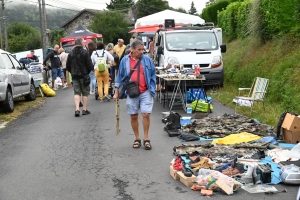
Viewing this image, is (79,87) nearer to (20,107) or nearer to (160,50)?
(20,107)

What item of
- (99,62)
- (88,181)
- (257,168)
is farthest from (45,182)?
(99,62)

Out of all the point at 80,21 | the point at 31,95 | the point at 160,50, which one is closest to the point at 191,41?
the point at 160,50

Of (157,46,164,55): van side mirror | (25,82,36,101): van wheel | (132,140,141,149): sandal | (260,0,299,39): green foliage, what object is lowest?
(25,82,36,101): van wheel

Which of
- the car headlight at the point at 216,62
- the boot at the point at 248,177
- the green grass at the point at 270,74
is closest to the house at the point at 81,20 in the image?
the green grass at the point at 270,74

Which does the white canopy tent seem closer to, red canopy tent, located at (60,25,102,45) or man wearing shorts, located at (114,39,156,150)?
red canopy tent, located at (60,25,102,45)

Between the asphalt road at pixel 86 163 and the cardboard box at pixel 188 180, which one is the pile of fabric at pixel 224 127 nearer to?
the asphalt road at pixel 86 163

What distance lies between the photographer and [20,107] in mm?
15594

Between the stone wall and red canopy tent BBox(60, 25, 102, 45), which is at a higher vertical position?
the stone wall

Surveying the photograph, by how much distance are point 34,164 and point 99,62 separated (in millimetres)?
7478

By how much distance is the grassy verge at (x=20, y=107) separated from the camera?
43.2 feet

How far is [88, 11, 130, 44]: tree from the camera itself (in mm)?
73887

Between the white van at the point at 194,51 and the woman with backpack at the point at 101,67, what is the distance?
1.91m

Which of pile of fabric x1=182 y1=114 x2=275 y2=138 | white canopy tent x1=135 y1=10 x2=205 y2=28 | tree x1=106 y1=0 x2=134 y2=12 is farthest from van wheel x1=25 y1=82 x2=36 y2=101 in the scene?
tree x1=106 y1=0 x2=134 y2=12

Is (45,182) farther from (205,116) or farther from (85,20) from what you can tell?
(85,20)
